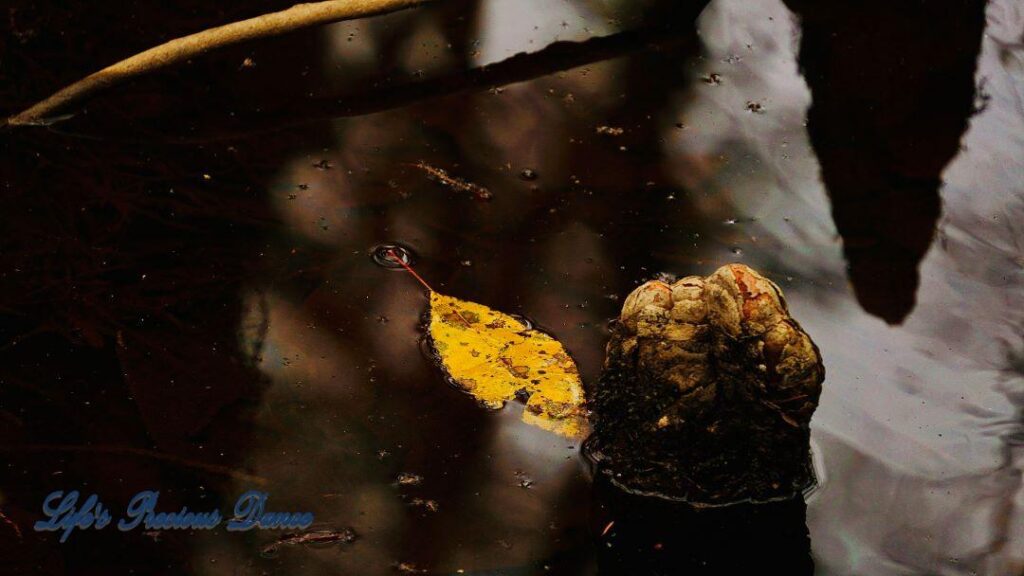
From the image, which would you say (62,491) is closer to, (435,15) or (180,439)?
(180,439)

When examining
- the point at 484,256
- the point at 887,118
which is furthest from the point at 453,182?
the point at 887,118

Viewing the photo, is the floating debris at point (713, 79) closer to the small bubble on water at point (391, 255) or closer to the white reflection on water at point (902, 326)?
the white reflection on water at point (902, 326)

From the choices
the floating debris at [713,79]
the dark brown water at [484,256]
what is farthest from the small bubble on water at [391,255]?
the floating debris at [713,79]

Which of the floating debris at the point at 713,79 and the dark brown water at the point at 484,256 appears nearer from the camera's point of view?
the dark brown water at the point at 484,256

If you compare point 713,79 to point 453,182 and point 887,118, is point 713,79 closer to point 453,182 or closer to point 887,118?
point 887,118

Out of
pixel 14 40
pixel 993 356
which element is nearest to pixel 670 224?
pixel 993 356
